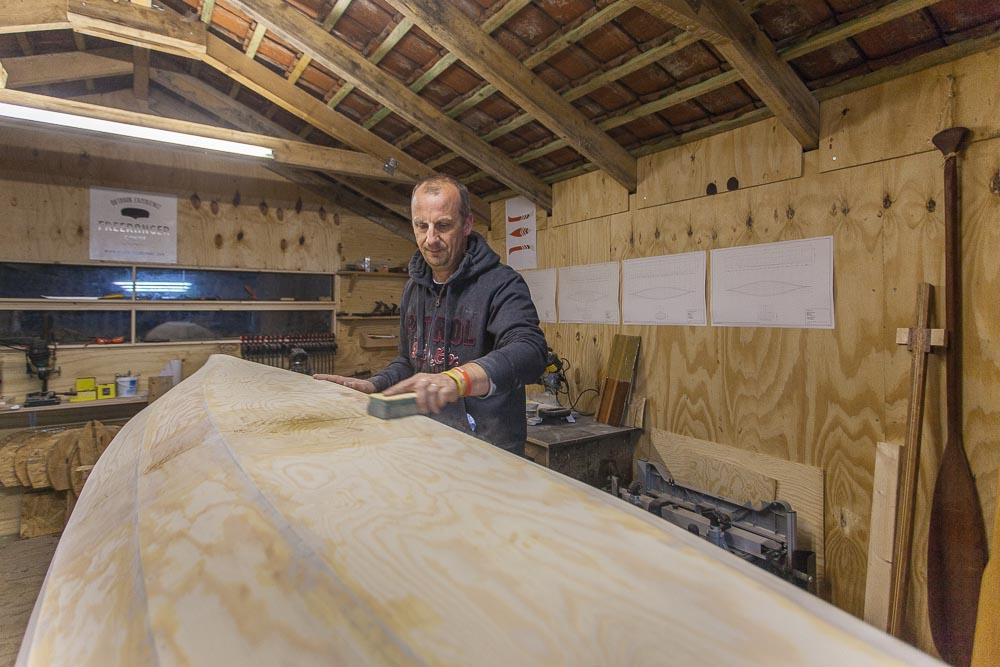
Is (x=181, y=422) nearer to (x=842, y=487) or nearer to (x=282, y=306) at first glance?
(x=842, y=487)

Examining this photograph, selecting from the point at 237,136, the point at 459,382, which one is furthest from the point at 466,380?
the point at 237,136

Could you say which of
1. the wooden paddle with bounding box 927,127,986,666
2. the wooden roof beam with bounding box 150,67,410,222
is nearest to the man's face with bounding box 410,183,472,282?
the wooden paddle with bounding box 927,127,986,666

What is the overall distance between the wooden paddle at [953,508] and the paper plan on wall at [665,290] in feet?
3.62

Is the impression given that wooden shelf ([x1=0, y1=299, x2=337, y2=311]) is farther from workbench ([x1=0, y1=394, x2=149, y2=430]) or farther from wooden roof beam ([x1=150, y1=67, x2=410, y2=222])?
wooden roof beam ([x1=150, y1=67, x2=410, y2=222])

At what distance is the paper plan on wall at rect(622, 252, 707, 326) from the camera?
2848 mm

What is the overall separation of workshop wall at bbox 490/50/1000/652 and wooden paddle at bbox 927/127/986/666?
5 centimetres

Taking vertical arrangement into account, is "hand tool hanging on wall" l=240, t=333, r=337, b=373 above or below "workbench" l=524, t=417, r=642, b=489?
above

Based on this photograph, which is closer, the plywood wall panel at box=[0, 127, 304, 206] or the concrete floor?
the concrete floor

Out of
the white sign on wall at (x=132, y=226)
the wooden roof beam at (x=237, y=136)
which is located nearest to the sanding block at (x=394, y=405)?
the wooden roof beam at (x=237, y=136)

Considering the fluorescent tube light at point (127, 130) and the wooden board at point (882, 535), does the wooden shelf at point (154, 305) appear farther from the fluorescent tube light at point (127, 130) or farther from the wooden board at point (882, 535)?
the wooden board at point (882, 535)

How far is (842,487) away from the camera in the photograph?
2258mm

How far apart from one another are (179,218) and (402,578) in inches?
204

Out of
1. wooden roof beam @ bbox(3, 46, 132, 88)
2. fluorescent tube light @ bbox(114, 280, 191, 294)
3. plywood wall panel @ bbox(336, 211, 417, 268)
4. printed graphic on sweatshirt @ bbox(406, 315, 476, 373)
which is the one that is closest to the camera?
printed graphic on sweatshirt @ bbox(406, 315, 476, 373)

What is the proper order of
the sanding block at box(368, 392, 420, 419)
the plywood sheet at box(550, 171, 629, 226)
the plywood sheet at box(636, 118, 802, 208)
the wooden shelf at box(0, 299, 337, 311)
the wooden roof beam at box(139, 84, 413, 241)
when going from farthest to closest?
the wooden roof beam at box(139, 84, 413, 241) < the wooden shelf at box(0, 299, 337, 311) < the plywood sheet at box(550, 171, 629, 226) < the plywood sheet at box(636, 118, 802, 208) < the sanding block at box(368, 392, 420, 419)
